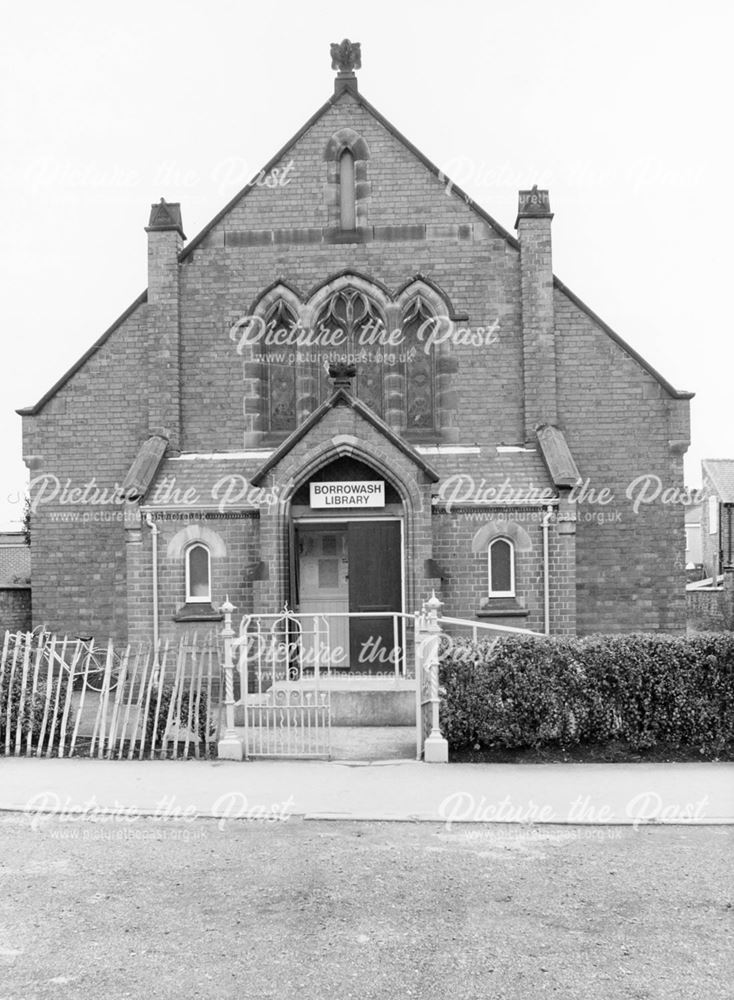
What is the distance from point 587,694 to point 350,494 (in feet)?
23.1

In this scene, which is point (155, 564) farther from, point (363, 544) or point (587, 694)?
point (587, 694)

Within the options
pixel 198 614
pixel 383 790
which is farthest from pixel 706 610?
pixel 383 790

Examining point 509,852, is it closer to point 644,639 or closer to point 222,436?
point 644,639

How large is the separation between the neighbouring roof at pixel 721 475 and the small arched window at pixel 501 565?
33457mm

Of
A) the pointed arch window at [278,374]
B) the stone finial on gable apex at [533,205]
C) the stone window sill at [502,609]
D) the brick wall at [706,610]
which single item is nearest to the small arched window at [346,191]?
the pointed arch window at [278,374]

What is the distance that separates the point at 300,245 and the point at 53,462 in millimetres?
6322

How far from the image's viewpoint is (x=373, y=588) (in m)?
17.4

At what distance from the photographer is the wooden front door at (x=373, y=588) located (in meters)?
17.3

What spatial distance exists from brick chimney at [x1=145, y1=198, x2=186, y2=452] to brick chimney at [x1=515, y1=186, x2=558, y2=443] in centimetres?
661

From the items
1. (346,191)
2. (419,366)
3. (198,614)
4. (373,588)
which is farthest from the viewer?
(346,191)

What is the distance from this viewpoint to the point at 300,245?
767 inches

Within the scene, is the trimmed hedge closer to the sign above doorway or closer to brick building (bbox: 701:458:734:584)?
the sign above doorway

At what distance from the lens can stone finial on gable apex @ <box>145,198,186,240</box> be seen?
64.1ft

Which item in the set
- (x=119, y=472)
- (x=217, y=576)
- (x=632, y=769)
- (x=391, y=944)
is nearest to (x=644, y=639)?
(x=632, y=769)
